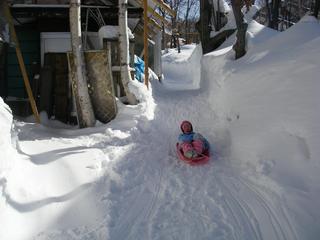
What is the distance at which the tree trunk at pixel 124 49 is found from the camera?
8.76 meters

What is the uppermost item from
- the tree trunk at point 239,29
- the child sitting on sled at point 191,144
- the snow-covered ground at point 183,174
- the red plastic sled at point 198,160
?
the tree trunk at point 239,29

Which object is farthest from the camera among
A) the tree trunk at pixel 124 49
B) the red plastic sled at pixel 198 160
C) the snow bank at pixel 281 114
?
the tree trunk at pixel 124 49

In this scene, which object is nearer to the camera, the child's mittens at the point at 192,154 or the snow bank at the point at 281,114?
the snow bank at the point at 281,114

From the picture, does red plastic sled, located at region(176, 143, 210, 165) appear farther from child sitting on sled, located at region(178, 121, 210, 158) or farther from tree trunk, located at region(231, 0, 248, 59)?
tree trunk, located at region(231, 0, 248, 59)

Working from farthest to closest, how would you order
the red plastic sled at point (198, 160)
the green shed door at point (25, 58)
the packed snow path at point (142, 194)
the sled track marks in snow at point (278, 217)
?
the green shed door at point (25, 58) → the red plastic sled at point (198, 160) → the packed snow path at point (142, 194) → the sled track marks in snow at point (278, 217)

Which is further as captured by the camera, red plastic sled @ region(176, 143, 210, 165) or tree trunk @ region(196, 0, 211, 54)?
tree trunk @ region(196, 0, 211, 54)

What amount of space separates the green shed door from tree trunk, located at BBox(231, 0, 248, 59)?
622cm

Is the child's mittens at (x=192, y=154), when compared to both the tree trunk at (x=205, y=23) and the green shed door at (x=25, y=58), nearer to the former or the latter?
the green shed door at (x=25, y=58)

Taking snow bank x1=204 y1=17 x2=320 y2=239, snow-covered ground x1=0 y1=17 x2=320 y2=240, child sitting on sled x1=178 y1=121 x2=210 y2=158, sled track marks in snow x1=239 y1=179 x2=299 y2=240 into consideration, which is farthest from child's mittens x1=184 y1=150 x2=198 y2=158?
sled track marks in snow x1=239 y1=179 x2=299 y2=240

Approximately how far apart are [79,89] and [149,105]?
6.48 ft

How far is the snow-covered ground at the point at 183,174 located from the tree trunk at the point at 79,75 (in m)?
0.39

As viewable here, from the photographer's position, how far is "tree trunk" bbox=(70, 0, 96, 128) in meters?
7.94

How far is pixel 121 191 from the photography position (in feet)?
16.9

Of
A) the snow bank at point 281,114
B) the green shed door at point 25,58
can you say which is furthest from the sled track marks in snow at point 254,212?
the green shed door at point 25,58
